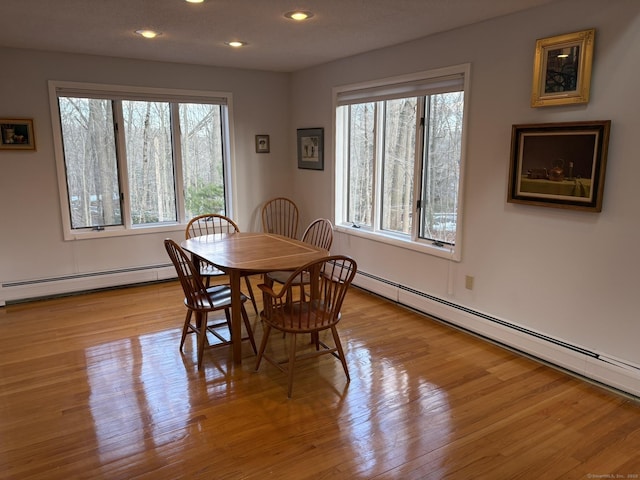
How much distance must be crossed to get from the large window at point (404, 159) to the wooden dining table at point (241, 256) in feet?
3.74

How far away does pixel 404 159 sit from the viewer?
425cm

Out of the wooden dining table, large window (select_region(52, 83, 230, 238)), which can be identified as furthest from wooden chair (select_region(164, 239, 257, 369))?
large window (select_region(52, 83, 230, 238))

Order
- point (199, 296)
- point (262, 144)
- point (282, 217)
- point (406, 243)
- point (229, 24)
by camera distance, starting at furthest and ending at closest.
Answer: point (282, 217)
point (262, 144)
point (406, 243)
point (229, 24)
point (199, 296)

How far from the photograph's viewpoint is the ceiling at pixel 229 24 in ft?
9.46

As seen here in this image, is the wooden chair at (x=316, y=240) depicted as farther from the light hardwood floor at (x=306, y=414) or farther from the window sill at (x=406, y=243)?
the light hardwood floor at (x=306, y=414)

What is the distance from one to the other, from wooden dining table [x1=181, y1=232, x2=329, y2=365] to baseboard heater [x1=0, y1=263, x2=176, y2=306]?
4.77ft

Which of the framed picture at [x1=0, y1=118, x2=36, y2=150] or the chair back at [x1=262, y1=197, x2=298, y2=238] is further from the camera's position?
the chair back at [x1=262, y1=197, x2=298, y2=238]

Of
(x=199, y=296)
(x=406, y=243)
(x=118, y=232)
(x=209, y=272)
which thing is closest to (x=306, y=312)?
(x=199, y=296)

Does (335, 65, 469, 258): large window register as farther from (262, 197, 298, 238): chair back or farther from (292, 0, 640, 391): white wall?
(262, 197, 298, 238): chair back

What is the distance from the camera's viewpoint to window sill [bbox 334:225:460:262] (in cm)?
375

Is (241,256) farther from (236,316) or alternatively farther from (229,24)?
(229,24)

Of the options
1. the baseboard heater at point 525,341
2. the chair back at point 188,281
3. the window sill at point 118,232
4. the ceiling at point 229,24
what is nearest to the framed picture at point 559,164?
the ceiling at point 229,24

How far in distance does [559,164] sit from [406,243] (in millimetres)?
1556

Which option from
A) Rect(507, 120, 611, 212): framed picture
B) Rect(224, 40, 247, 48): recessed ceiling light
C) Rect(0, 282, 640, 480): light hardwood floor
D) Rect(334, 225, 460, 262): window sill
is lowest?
Rect(0, 282, 640, 480): light hardwood floor
